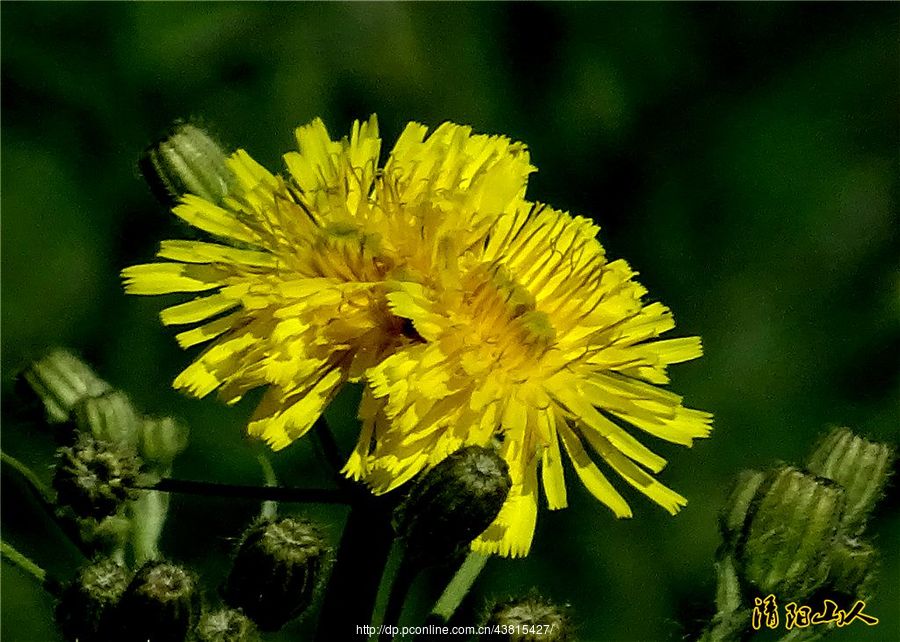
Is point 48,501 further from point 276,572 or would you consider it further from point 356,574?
point 356,574

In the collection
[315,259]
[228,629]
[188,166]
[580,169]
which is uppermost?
[580,169]

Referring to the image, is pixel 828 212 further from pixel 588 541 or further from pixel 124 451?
pixel 124 451

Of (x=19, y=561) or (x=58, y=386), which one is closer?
(x=19, y=561)

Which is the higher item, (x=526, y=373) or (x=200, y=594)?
(x=526, y=373)

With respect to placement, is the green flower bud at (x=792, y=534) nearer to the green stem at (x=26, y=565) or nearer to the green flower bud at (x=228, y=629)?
the green flower bud at (x=228, y=629)

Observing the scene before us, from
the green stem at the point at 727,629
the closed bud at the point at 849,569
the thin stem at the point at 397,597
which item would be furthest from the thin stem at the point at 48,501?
the closed bud at the point at 849,569

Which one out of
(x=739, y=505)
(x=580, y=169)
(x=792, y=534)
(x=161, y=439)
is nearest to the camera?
(x=792, y=534)

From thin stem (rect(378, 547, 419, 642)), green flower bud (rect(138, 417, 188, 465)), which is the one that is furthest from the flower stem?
green flower bud (rect(138, 417, 188, 465))
